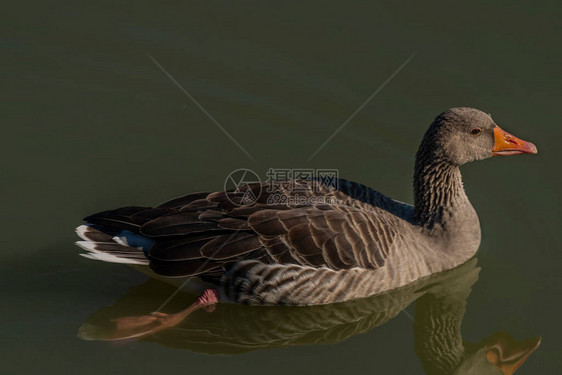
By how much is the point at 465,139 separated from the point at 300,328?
3904mm

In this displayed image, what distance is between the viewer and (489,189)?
47.3 ft

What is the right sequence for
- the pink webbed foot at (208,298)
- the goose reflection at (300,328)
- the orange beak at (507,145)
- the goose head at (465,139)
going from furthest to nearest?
the orange beak at (507,145) < the goose head at (465,139) < the pink webbed foot at (208,298) < the goose reflection at (300,328)

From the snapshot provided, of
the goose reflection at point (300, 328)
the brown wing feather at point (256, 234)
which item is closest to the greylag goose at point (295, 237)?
the brown wing feather at point (256, 234)

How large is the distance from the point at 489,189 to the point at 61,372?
815cm

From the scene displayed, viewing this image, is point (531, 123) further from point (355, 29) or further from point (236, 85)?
point (236, 85)

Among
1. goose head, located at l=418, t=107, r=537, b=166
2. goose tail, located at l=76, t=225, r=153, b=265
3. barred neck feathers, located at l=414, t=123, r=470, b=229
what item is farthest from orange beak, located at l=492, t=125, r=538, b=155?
goose tail, located at l=76, t=225, r=153, b=265

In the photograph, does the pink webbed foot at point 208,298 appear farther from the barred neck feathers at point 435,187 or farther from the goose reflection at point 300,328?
the barred neck feathers at point 435,187

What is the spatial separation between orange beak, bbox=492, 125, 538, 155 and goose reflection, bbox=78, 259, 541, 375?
2.52m

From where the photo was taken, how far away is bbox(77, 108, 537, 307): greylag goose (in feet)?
38.0

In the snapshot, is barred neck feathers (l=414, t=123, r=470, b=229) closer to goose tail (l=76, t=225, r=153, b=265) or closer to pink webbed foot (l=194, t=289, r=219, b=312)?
pink webbed foot (l=194, t=289, r=219, b=312)

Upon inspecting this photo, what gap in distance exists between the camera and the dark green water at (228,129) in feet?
39.3

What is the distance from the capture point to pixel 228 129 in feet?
49.1

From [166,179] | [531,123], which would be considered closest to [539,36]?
[531,123]

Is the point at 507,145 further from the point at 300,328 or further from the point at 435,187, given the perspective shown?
the point at 300,328
